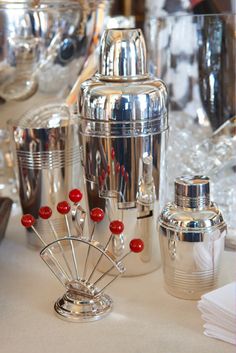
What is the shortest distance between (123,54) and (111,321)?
0.87 feet

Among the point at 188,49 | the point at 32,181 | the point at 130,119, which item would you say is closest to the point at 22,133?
the point at 32,181

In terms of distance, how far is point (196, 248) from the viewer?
0.64 m

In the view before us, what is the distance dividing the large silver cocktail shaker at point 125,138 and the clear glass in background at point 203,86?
7.1 inches

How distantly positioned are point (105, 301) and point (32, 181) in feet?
0.67

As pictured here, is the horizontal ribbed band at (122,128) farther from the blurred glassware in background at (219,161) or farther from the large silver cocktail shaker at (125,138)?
the blurred glassware in background at (219,161)

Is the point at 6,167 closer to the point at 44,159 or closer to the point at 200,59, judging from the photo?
the point at 44,159

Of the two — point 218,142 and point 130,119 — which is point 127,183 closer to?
point 130,119

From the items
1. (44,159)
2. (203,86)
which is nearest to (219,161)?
(203,86)

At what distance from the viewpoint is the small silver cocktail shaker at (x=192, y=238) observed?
2.10ft

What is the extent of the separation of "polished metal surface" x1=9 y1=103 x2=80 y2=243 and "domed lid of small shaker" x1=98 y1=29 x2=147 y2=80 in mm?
112

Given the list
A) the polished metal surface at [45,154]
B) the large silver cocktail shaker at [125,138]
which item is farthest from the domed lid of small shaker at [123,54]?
the polished metal surface at [45,154]

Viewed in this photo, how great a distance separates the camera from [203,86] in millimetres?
908

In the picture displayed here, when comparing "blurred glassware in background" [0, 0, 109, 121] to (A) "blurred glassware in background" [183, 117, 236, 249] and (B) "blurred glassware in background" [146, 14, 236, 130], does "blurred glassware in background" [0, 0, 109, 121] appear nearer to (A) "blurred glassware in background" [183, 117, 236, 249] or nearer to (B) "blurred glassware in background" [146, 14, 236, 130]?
(B) "blurred glassware in background" [146, 14, 236, 130]

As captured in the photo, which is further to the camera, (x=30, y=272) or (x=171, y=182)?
(x=171, y=182)
